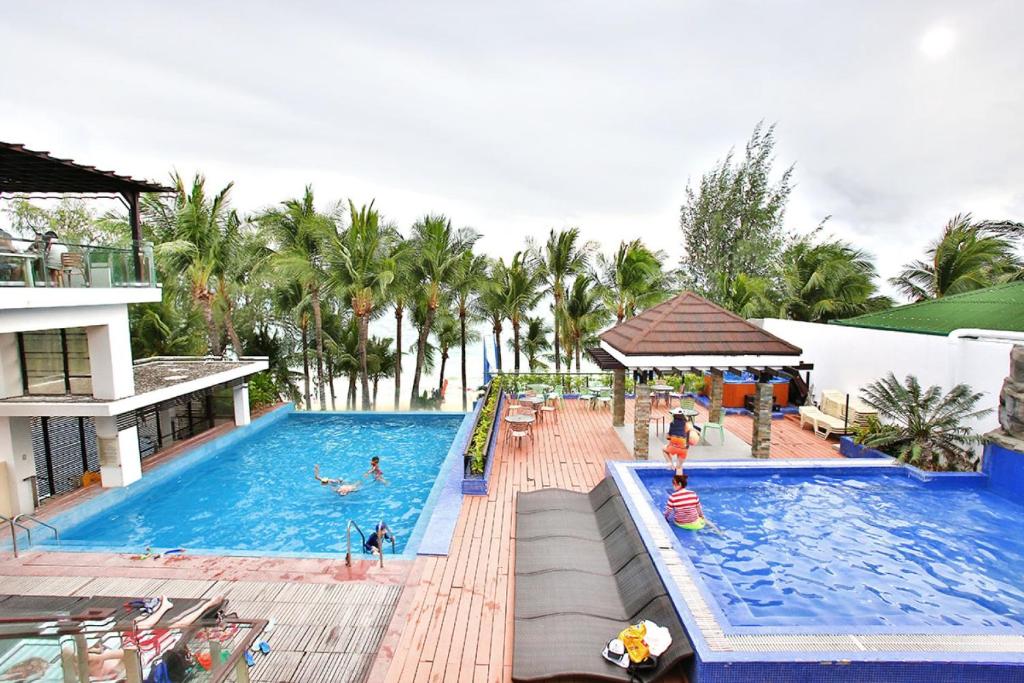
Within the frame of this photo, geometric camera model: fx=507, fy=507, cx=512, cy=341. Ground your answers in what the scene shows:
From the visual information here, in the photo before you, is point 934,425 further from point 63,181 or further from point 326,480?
point 63,181

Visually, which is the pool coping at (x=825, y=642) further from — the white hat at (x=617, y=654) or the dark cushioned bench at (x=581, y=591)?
the white hat at (x=617, y=654)

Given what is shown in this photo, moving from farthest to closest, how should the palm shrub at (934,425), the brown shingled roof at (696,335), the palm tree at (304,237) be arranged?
the palm tree at (304,237)
the brown shingled roof at (696,335)
the palm shrub at (934,425)

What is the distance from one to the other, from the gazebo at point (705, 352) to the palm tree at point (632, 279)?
299 inches

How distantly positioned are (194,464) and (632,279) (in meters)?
15.2

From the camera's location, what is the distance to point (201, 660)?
380 centimetres

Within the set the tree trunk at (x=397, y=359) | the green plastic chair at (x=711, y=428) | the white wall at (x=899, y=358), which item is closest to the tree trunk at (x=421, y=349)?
→ the tree trunk at (x=397, y=359)

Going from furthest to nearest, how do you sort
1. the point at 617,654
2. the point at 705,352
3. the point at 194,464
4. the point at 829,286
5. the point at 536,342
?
1. the point at 536,342
2. the point at 829,286
3. the point at 194,464
4. the point at 705,352
5. the point at 617,654

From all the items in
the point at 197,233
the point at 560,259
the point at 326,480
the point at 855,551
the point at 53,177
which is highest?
the point at 53,177

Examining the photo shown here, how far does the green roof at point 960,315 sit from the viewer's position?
11354 mm

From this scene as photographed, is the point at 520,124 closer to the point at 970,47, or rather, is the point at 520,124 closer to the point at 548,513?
the point at 970,47

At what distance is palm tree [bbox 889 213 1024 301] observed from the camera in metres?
18.3

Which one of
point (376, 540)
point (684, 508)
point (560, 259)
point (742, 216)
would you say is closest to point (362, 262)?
point (560, 259)

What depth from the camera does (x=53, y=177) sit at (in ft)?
34.3

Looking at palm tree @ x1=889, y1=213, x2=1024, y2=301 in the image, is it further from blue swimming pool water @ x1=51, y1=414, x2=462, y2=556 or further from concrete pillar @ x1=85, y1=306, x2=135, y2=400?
concrete pillar @ x1=85, y1=306, x2=135, y2=400
